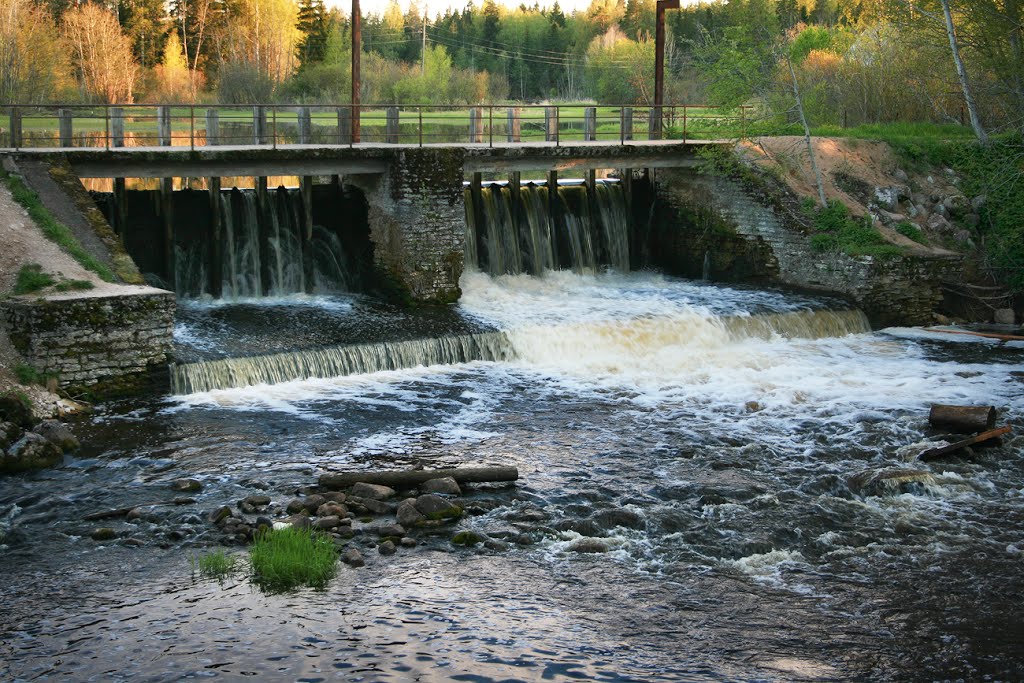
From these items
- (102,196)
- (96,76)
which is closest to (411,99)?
(96,76)

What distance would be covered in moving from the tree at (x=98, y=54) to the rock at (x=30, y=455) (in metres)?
36.2

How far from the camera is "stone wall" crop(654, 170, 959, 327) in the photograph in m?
25.5

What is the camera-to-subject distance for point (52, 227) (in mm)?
19469

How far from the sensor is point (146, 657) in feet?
32.7

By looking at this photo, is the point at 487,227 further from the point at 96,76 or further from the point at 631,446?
the point at 96,76

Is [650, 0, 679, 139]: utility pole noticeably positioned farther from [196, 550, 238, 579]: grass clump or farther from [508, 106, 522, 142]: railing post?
[196, 550, 238, 579]: grass clump

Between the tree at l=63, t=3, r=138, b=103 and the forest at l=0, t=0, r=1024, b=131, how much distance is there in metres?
0.10

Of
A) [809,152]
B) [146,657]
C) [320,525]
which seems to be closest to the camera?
[146,657]

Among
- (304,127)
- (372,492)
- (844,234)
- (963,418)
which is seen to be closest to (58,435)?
(372,492)

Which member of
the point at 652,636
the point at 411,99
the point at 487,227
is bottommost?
Result: the point at 652,636

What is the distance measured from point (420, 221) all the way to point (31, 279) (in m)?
8.15

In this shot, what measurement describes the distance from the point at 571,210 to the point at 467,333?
7869mm

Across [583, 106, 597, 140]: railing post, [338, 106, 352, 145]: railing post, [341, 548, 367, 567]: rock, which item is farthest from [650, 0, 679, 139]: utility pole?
[341, 548, 367, 567]: rock

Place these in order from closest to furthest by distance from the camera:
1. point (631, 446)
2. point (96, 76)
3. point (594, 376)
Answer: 1. point (631, 446)
2. point (594, 376)
3. point (96, 76)
